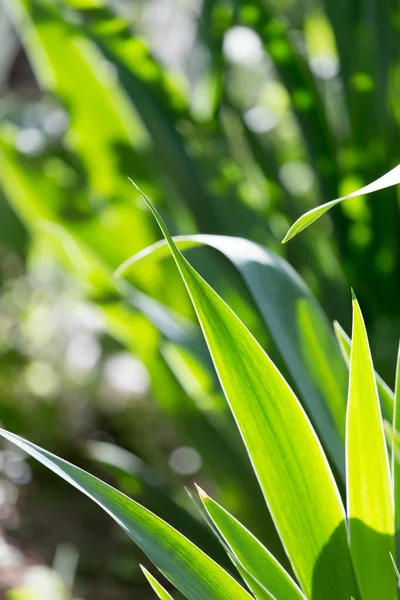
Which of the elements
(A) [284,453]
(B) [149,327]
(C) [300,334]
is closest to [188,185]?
(B) [149,327]

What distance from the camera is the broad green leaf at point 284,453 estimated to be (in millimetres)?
402

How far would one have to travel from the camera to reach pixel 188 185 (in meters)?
0.91

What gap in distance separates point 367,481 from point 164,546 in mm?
119

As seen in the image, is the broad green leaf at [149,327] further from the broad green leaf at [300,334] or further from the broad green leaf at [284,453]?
the broad green leaf at [284,453]

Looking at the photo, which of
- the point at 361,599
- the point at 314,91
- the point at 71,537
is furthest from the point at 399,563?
the point at 71,537

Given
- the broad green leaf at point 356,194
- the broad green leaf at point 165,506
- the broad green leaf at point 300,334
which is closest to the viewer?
the broad green leaf at point 356,194

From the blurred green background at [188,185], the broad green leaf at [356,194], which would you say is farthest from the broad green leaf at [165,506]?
the broad green leaf at [356,194]

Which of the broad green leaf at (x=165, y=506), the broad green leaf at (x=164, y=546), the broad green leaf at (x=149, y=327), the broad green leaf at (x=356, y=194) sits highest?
the broad green leaf at (x=356, y=194)

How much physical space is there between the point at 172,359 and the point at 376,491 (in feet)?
1.69

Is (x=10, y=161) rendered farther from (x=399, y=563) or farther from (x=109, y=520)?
(x=399, y=563)

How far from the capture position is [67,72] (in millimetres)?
939

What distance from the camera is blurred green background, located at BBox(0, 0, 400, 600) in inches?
32.5

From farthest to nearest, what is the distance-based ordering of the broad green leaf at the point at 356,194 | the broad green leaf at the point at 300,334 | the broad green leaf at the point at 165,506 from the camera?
the broad green leaf at the point at 165,506
the broad green leaf at the point at 300,334
the broad green leaf at the point at 356,194

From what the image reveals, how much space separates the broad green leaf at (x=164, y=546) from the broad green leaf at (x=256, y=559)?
24 mm
